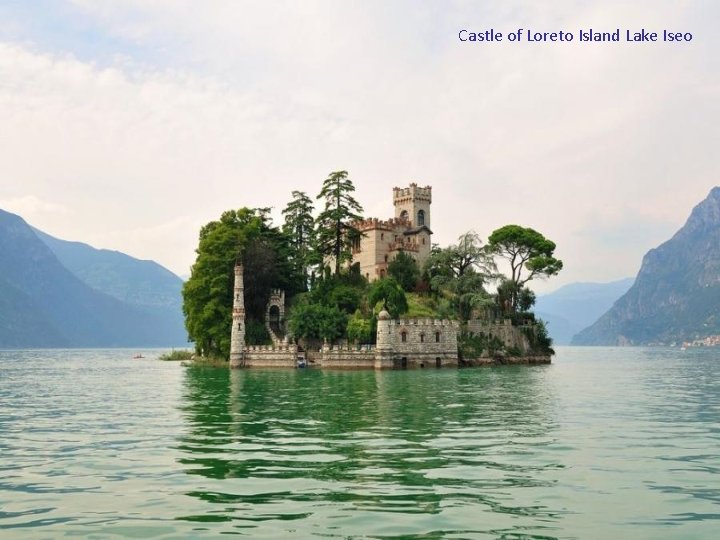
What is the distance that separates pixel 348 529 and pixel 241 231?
210 feet

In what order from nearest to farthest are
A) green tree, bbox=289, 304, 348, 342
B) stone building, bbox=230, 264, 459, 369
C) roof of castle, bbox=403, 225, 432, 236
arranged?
stone building, bbox=230, 264, 459, 369 < green tree, bbox=289, 304, 348, 342 < roof of castle, bbox=403, 225, 432, 236

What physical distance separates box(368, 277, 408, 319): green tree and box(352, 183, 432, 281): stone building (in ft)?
41.8

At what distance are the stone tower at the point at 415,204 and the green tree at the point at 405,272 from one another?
34.2 ft

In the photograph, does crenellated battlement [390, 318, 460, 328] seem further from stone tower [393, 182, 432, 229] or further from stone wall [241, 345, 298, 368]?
stone tower [393, 182, 432, 229]

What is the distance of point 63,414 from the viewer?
95.3 feet

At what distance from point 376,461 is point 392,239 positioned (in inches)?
2713

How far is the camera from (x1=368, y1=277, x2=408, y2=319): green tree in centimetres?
6838

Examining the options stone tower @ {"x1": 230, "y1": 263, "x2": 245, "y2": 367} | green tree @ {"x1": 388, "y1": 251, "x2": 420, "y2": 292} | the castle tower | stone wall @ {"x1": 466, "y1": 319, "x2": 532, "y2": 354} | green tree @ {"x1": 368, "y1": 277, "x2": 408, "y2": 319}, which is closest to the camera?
the castle tower

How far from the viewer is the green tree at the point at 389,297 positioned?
68.4m

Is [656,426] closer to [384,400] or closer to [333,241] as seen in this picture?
[384,400]

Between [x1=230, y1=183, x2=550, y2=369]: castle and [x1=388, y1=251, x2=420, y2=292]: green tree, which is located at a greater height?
[x1=388, y1=251, x2=420, y2=292]: green tree

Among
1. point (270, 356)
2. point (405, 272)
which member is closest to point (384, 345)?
point (270, 356)

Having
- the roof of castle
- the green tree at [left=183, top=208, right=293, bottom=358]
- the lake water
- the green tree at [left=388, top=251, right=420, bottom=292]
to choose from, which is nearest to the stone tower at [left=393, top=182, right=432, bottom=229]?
the roof of castle

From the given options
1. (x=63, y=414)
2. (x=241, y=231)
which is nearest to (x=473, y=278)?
(x=241, y=231)
